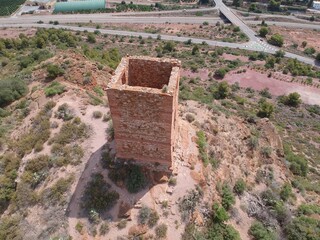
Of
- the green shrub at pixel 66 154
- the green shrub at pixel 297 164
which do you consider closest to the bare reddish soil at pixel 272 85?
the green shrub at pixel 297 164

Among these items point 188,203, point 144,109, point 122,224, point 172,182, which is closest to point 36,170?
point 122,224

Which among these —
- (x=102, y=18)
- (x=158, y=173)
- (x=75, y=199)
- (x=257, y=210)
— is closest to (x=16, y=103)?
(x=75, y=199)

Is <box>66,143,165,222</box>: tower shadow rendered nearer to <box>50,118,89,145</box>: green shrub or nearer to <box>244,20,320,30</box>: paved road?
<box>50,118,89,145</box>: green shrub

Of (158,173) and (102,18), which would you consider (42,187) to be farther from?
(102,18)

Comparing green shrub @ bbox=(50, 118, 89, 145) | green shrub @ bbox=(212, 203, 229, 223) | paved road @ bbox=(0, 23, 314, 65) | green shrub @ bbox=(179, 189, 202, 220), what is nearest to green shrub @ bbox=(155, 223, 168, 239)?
green shrub @ bbox=(179, 189, 202, 220)

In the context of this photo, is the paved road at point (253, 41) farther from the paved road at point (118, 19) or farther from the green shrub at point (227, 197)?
the green shrub at point (227, 197)

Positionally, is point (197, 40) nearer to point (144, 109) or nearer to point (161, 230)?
point (144, 109)

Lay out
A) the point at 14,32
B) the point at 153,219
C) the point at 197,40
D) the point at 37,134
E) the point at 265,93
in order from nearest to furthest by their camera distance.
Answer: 1. the point at 153,219
2. the point at 37,134
3. the point at 265,93
4. the point at 14,32
5. the point at 197,40
